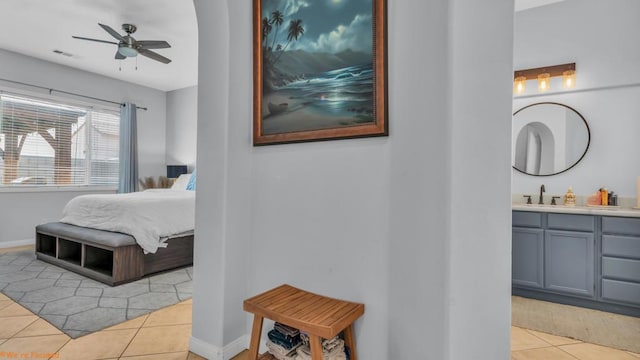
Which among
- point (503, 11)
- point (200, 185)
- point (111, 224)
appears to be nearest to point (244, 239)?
point (200, 185)

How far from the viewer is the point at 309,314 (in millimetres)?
1287

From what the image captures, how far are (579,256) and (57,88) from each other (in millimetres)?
6659

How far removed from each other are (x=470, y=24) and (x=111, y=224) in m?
3.44

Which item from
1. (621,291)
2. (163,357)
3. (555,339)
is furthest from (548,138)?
(163,357)

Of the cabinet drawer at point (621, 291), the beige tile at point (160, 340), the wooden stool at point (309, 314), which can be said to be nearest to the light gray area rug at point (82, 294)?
the beige tile at point (160, 340)

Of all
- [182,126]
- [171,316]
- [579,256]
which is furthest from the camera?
[182,126]

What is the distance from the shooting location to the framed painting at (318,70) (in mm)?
1421

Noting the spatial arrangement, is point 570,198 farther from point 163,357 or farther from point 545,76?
point 163,357

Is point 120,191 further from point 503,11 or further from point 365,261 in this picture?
point 503,11

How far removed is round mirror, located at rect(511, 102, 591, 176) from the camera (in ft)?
9.63

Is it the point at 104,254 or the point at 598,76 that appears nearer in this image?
the point at 598,76

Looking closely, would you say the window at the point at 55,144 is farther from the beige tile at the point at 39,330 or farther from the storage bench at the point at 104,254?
the beige tile at the point at 39,330

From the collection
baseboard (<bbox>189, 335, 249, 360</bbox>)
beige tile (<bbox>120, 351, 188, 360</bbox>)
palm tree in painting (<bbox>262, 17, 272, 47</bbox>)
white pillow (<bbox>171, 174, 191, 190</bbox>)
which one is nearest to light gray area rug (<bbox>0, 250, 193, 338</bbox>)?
beige tile (<bbox>120, 351, 188, 360</bbox>)

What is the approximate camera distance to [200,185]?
1801 mm
